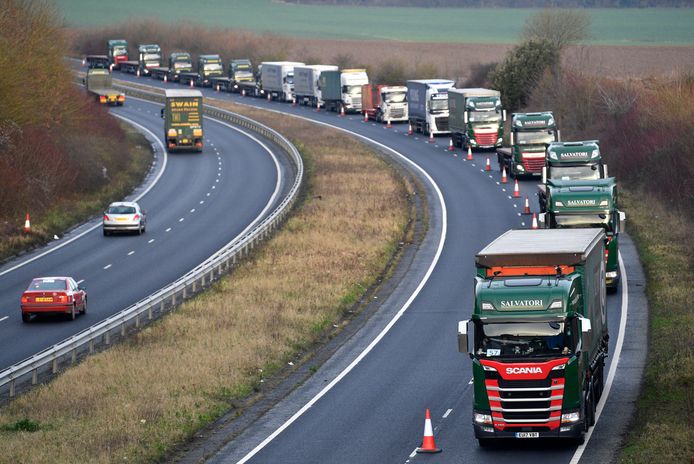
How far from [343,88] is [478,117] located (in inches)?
1262

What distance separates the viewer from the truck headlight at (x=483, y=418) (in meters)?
25.6

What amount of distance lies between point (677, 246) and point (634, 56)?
9248 centimetres

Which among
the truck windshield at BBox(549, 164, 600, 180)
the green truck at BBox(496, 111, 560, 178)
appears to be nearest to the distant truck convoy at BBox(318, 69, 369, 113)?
the green truck at BBox(496, 111, 560, 178)

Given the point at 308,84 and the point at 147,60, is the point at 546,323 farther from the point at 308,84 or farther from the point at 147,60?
the point at 147,60

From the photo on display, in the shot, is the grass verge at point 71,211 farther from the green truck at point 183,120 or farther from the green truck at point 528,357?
the green truck at point 528,357

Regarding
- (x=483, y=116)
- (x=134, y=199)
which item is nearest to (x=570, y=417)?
(x=134, y=199)

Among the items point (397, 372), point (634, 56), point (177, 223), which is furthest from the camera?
point (634, 56)

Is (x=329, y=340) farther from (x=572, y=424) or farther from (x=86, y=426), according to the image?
(x=572, y=424)

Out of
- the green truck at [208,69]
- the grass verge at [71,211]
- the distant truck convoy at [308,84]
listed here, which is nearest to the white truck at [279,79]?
the distant truck convoy at [308,84]

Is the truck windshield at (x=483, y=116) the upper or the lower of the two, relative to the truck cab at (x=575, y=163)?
lower

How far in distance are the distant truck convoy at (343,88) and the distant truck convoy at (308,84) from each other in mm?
790

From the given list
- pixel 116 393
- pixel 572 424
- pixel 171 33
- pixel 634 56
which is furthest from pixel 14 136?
pixel 171 33

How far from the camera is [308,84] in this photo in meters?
124

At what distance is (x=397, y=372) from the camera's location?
114 ft
